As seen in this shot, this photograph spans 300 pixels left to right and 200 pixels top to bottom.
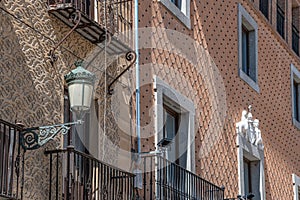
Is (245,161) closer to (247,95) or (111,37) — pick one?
(247,95)

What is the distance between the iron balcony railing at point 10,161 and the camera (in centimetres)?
1145

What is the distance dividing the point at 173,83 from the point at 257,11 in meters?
6.05

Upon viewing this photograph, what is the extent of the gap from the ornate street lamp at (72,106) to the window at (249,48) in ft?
31.8

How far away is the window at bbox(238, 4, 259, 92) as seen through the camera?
2182cm

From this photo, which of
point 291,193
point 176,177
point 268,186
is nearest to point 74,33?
point 176,177

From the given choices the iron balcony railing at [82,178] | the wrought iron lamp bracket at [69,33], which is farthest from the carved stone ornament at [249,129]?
the wrought iron lamp bracket at [69,33]

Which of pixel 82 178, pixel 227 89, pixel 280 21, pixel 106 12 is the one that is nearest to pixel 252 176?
pixel 227 89

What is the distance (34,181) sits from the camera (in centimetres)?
1248

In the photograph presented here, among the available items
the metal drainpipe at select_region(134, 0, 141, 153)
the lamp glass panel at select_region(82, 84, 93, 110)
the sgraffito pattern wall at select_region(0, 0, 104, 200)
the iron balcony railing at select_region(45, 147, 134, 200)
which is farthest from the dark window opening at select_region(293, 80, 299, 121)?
the lamp glass panel at select_region(82, 84, 93, 110)

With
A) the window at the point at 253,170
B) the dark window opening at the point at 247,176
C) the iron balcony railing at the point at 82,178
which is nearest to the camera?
the iron balcony railing at the point at 82,178

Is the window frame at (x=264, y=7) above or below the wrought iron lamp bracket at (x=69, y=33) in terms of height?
above

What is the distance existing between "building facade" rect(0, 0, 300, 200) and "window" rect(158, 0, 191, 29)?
0.08ft

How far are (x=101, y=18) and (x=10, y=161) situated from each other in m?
3.55

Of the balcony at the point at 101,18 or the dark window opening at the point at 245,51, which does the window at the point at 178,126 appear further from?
the dark window opening at the point at 245,51
